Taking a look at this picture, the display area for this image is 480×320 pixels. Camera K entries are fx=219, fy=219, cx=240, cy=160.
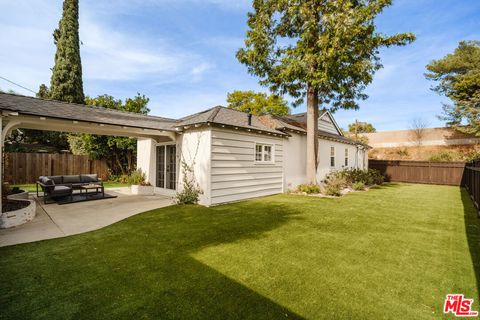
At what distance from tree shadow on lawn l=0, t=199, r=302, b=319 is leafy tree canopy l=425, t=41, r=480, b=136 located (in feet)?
87.2

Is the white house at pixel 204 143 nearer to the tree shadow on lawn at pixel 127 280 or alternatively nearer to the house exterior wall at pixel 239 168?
the house exterior wall at pixel 239 168

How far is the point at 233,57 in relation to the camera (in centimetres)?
1147

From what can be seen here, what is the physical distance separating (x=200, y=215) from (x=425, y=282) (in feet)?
16.7

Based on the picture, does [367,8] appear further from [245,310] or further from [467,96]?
[467,96]

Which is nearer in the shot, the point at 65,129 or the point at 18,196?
the point at 18,196

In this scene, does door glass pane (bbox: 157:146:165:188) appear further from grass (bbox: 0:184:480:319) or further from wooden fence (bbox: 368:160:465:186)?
wooden fence (bbox: 368:160:465:186)

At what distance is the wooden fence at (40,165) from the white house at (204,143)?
6100 mm

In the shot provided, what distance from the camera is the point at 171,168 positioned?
9.70 metres

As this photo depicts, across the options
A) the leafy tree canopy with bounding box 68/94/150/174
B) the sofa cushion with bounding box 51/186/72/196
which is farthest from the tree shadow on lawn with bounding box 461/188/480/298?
the leafy tree canopy with bounding box 68/94/150/174

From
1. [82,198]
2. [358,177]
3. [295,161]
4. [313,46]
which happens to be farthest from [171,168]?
[358,177]

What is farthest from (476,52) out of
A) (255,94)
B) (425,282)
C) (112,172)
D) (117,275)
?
(112,172)

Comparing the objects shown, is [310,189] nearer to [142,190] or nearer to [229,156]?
[229,156]

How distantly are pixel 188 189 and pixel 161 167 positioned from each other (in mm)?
2830

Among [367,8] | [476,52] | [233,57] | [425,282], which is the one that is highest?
[476,52]
